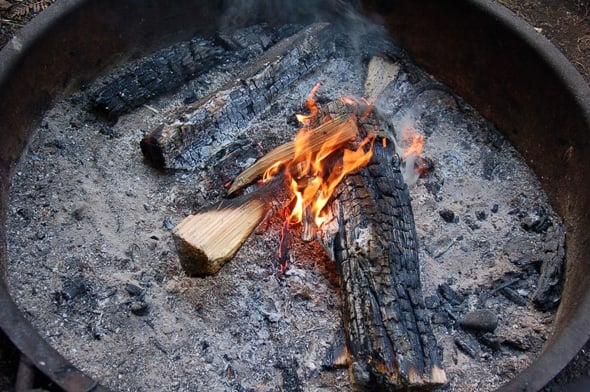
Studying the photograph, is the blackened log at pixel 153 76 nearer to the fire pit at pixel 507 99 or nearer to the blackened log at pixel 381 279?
the fire pit at pixel 507 99

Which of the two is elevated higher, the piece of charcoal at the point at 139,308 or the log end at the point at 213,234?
the log end at the point at 213,234

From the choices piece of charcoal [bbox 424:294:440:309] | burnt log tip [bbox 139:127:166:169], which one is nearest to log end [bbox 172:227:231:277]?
burnt log tip [bbox 139:127:166:169]

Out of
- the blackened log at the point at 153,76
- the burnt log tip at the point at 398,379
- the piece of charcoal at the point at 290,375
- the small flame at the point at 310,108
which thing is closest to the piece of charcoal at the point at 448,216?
the small flame at the point at 310,108

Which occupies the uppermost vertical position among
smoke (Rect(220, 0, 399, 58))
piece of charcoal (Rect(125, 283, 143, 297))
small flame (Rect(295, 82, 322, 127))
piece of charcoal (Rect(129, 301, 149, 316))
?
smoke (Rect(220, 0, 399, 58))

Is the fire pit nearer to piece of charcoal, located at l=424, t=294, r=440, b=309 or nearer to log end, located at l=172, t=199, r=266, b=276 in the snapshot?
log end, located at l=172, t=199, r=266, b=276

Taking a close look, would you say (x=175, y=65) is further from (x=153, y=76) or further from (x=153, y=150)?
(x=153, y=150)
